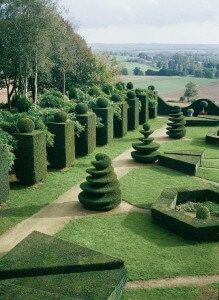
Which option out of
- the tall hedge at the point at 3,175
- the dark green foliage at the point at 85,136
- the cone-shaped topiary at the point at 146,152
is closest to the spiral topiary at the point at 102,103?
the dark green foliage at the point at 85,136

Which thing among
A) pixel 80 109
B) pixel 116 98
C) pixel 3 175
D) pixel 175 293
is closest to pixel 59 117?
pixel 80 109

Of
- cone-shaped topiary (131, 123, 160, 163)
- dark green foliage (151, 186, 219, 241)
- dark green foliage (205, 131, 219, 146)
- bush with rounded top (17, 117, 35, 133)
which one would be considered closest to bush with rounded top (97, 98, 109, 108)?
cone-shaped topiary (131, 123, 160, 163)

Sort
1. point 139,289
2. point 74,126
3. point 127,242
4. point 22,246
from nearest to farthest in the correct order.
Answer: point 139,289
point 22,246
point 127,242
point 74,126

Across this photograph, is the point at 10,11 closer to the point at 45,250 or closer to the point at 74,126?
the point at 74,126

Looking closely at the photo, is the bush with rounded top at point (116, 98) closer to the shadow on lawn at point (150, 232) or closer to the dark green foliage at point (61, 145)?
the dark green foliage at point (61, 145)

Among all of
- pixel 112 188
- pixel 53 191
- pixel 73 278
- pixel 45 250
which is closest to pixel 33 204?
pixel 53 191

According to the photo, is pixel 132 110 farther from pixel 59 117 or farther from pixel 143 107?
pixel 59 117

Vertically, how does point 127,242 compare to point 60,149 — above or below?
below

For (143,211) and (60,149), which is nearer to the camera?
(143,211)
